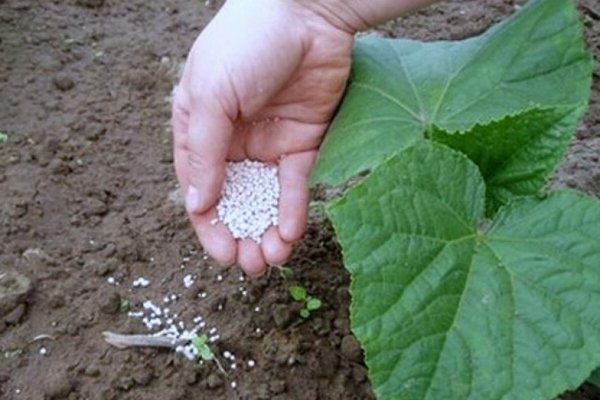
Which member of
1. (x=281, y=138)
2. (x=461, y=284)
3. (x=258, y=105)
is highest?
(x=461, y=284)

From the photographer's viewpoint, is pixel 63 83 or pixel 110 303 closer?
pixel 110 303

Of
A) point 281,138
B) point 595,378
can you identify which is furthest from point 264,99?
point 595,378

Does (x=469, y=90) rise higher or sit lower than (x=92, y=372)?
higher

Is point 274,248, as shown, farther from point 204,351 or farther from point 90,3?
point 90,3

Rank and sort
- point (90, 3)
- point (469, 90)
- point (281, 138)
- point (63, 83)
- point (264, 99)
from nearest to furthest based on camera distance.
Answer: point (469, 90)
point (264, 99)
point (281, 138)
point (63, 83)
point (90, 3)

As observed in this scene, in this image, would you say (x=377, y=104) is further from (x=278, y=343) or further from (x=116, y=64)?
(x=116, y=64)

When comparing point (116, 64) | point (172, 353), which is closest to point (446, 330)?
point (172, 353)

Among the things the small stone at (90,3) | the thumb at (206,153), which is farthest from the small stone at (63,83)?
the thumb at (206,153)
